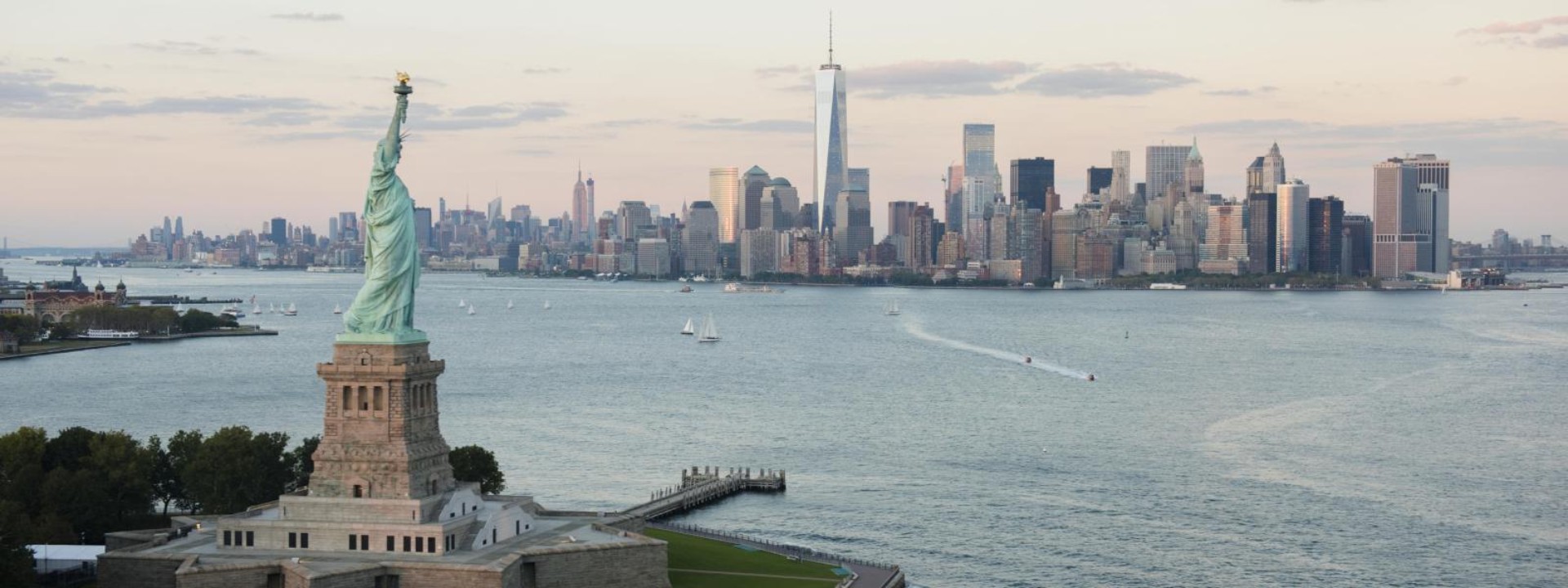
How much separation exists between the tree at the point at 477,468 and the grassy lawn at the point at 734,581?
34.2ft

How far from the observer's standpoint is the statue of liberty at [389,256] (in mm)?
42188

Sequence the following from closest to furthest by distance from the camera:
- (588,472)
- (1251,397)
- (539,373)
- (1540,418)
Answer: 1. (588,472)
2. (1540,418)
3. (1251,397)
4. (539,373)

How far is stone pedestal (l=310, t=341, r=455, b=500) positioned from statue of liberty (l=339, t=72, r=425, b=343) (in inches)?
19.9

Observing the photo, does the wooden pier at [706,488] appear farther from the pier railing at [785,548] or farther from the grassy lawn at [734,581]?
the grassy lawn at [734,581]

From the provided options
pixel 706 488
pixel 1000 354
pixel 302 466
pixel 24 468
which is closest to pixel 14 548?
pixel 24 468

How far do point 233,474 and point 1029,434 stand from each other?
4180 centimetres

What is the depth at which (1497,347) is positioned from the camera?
141 m

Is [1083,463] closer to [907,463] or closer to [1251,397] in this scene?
[907,463]

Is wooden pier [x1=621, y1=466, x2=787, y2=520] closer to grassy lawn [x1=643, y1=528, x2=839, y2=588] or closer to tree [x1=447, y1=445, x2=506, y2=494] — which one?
tree [x1=447, y1=445, x2=506, y2=494]

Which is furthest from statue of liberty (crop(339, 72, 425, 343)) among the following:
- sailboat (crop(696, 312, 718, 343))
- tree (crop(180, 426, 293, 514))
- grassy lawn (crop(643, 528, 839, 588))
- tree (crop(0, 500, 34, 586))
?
sailboat (crop(696, 312, 718, 343))

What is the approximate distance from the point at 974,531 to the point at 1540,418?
145 ft

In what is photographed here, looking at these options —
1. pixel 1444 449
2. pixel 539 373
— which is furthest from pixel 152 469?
pixel 539 373

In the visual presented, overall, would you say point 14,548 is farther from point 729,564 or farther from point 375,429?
point 729,564

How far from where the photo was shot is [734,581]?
46188mm
